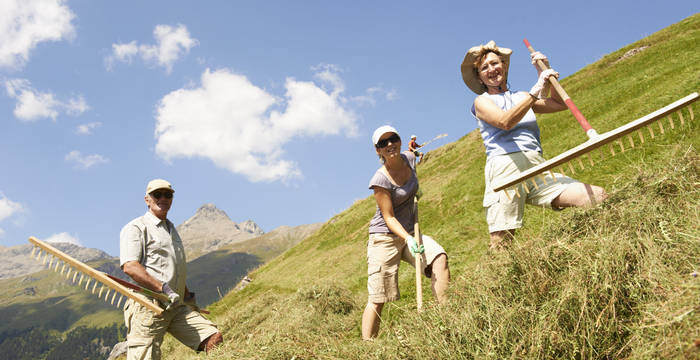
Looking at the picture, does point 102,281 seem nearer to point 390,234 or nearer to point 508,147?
point 390,234

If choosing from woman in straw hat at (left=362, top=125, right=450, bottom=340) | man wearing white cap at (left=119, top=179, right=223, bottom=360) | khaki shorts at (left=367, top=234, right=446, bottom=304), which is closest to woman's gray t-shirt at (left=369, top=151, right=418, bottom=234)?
woman in straw hat at (left=362, top=125, right=450, bottom=340)

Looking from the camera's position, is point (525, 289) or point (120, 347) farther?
point (120, 347)

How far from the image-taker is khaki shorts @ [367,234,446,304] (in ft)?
14.9

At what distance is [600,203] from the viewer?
3535 mm

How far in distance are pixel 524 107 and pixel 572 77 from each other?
29.3 meters

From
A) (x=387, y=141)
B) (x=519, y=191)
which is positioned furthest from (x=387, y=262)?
(x=519, y=191)

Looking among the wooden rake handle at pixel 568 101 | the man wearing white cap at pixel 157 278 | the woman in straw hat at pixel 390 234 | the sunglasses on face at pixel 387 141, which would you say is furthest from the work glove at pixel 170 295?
the wooden rake handle at pixel 568 101

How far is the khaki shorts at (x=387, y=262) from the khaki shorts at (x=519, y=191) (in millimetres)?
876

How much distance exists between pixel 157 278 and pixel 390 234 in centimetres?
309

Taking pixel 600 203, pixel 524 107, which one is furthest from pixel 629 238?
pixel 524 107

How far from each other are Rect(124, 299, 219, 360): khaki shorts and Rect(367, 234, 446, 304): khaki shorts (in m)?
2.41

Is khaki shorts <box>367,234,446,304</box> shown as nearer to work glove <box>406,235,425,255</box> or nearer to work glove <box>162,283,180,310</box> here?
work glove <box>406,235,425,255</box>

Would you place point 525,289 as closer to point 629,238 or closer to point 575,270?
point 575,270

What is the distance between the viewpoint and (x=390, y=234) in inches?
186
